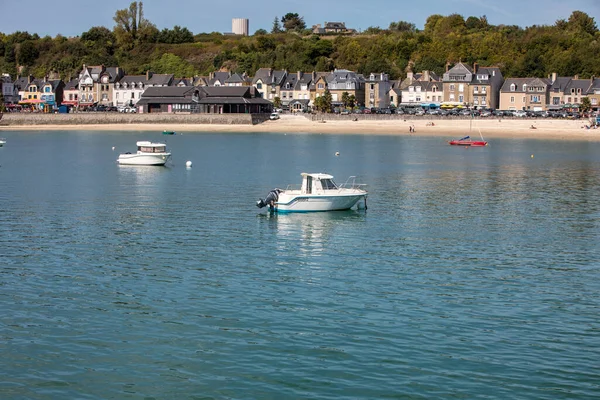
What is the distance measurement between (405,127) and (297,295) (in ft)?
333

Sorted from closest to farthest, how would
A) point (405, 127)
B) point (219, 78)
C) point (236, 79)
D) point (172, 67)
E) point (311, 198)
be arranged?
point (311, 198)
point (405, 127)
point (236, 79)
point (219, 78)
point (172, 67)

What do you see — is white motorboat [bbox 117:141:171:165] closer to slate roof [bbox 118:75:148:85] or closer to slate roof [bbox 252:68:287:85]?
slate roof [bbox 252:68:287:85]

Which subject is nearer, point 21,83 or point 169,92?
point 169,92

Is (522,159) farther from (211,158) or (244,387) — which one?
(244,387)

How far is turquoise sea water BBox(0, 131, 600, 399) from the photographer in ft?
61.9

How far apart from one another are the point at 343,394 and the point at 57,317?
9.51 meters

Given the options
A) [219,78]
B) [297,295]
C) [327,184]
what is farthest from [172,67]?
[297,295]

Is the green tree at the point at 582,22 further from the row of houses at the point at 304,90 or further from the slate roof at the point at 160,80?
the slate roof at the point at 160,80

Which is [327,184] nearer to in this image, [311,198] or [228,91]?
[311,198]

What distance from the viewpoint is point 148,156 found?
69.8 meters

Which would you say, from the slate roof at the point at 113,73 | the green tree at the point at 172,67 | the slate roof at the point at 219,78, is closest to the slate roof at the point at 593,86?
the slate roof at the point at 219,78

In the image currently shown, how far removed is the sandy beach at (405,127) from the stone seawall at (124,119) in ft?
4.04

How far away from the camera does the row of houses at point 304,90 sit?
462 feet

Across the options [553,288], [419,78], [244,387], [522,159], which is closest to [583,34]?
[419,78]
